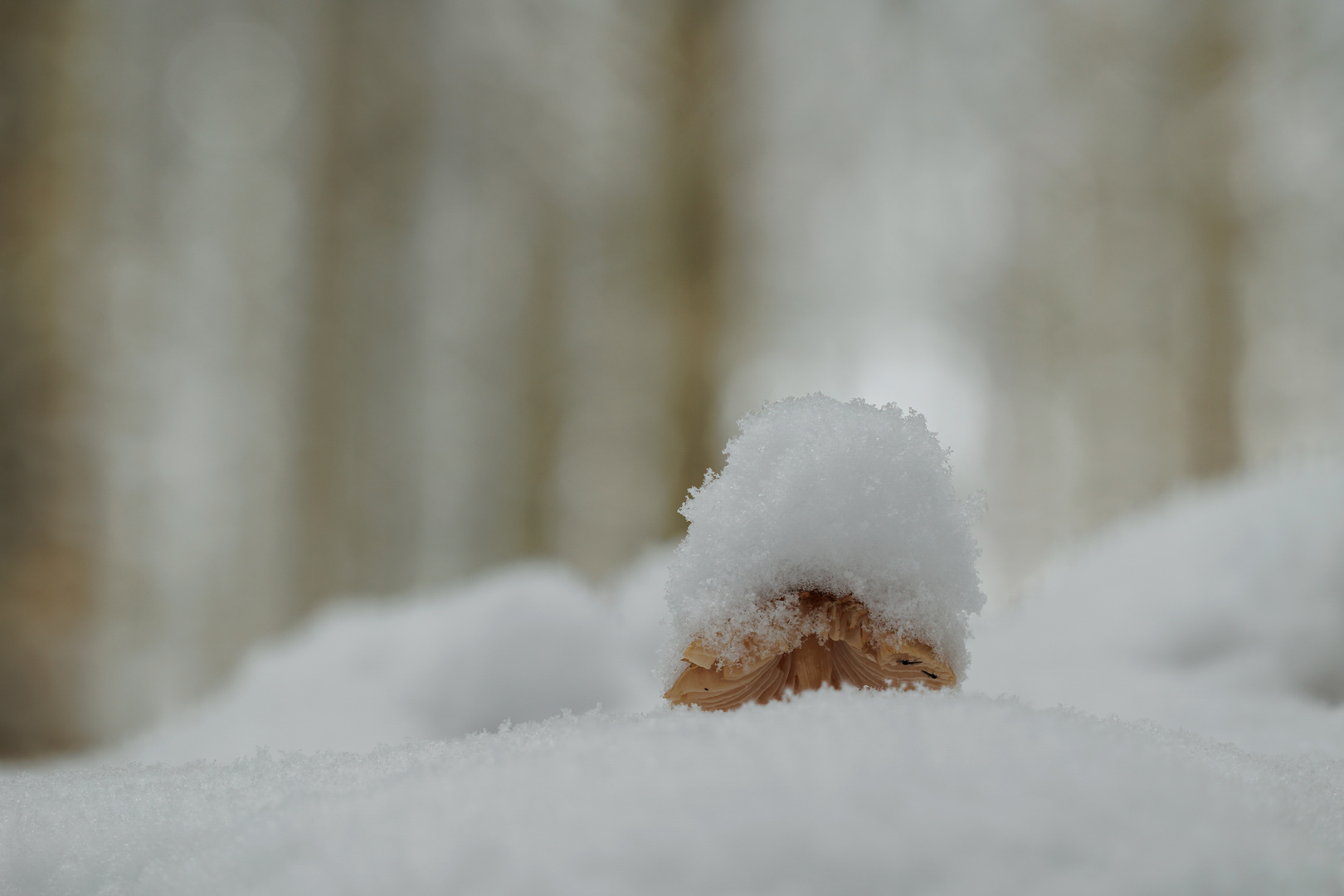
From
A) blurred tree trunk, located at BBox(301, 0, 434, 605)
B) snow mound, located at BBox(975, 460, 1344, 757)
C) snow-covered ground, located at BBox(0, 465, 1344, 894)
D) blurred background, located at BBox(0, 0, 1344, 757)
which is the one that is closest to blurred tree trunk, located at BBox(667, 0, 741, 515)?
blurred background, located at BBox(0, 0, 1344, 757)

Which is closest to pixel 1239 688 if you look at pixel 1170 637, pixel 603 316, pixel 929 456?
pixel 1170 637

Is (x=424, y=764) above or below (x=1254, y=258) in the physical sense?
below

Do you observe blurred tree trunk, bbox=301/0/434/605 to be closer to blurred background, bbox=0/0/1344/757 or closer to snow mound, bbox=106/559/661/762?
blurred background, bbox=0/0/1344/757

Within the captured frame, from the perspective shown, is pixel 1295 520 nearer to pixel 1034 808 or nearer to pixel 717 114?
pixel 1034 808

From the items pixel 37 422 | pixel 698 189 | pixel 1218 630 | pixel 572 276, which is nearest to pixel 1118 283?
pixel 698 189

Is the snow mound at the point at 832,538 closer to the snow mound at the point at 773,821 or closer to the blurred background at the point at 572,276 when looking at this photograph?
the snow mound at the point at 773,821

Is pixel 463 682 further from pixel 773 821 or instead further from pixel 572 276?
pixel 572 276
